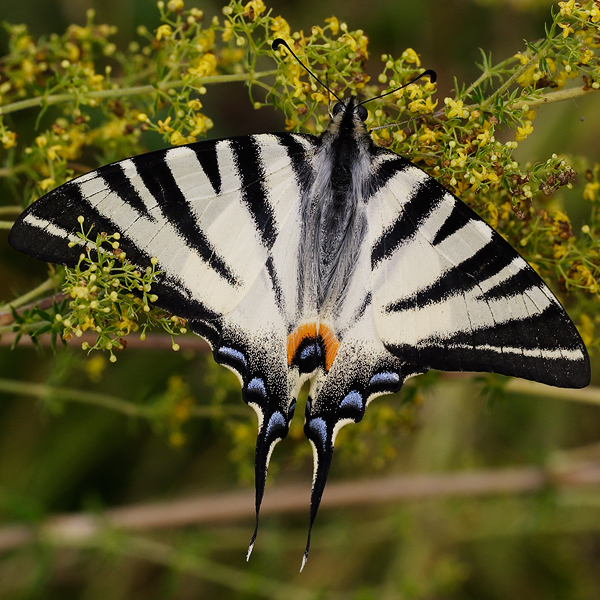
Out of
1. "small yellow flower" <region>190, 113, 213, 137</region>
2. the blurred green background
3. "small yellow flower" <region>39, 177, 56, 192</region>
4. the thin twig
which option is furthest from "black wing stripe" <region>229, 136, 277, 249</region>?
the thin twig

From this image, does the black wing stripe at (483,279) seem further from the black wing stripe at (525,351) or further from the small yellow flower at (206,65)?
the small yellow flower at (206,65)

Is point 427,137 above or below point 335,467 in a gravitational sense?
above

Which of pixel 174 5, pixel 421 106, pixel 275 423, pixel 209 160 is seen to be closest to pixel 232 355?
pixel 275 423

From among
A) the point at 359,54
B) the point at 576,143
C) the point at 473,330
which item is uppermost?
the point at 359,54

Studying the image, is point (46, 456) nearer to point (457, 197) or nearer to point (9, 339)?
point (9, 339)

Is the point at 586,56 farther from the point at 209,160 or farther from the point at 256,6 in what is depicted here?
the point at 209,160

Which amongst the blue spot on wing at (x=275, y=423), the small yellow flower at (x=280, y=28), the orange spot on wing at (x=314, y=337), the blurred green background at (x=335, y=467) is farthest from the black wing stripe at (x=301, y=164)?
the blurred green background at (x=335, y=467)

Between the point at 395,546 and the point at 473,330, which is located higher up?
the point at 473,330

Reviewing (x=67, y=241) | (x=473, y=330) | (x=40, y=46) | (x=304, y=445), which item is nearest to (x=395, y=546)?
(x=304, y=445)
